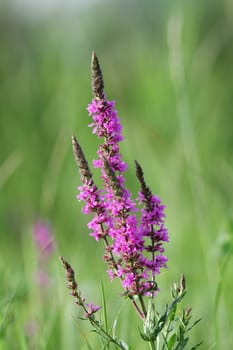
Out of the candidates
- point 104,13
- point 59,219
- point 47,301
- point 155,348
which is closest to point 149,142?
point 59,219

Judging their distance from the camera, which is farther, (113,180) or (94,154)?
(94,154)

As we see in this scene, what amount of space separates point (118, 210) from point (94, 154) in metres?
3.87

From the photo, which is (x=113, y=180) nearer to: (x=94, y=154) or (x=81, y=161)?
(x=81, y=161)

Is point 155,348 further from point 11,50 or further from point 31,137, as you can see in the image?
point 11,50

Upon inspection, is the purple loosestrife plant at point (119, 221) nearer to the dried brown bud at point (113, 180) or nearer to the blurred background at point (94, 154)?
the dried brown bud at point (113, 180)

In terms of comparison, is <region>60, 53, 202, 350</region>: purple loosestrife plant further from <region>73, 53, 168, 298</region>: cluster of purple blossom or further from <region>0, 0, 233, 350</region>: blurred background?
<region>0, 0, 233, 350</region>: blurred background

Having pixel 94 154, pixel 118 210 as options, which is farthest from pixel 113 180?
pixel 94 154

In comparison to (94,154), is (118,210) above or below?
below

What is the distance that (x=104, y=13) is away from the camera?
9328mm

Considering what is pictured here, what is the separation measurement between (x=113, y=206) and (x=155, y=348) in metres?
0.33

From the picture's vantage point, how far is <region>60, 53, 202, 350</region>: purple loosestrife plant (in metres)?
1.42

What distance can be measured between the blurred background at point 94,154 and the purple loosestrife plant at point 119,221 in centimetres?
17

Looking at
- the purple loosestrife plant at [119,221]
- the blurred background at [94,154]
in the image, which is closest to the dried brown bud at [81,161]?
the purple loosestrife plant at [119,221]

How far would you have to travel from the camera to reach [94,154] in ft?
17.3
